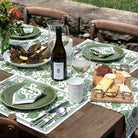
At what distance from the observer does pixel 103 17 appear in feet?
11.4

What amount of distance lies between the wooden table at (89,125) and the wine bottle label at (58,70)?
289 millimetres

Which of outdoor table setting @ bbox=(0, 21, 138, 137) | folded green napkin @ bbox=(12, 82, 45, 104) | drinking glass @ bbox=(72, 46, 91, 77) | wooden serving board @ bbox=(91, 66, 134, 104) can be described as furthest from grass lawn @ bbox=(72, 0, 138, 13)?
folded green napkin @ bbox=(12, 82, 45, 104)

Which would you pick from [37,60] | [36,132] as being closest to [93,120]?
[36,132]

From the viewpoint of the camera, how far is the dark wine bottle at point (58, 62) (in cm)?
192

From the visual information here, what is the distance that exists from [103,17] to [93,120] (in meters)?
2.01

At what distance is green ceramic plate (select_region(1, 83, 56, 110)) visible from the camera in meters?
1.71

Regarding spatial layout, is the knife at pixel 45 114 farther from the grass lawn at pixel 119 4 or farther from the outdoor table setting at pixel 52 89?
the grass lawn at pixel 119 4

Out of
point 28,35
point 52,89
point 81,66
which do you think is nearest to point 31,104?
point 52,89

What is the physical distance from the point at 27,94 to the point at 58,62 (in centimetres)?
28

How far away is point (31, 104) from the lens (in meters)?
1.73

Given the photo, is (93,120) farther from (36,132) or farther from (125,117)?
(36,132)

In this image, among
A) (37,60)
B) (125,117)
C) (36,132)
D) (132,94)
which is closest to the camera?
(36,132)

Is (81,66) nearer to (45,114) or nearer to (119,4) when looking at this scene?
(45,114)

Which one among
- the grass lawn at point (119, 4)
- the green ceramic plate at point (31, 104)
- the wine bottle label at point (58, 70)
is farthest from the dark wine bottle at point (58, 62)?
the grass lawn at point (119, 4)
